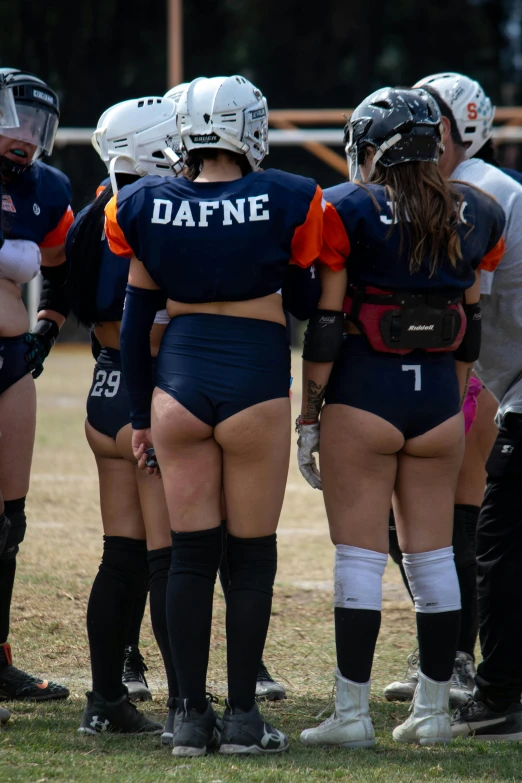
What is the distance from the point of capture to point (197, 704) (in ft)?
10.7

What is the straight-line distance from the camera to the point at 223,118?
3223mm

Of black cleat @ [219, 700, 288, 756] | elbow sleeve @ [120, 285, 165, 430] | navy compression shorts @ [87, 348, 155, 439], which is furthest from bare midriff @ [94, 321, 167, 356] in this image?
black cleat @ [219, 700, 288, 756]

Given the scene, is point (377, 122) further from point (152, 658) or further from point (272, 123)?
point (272, 123)

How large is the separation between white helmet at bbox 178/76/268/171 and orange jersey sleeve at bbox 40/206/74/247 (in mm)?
1136

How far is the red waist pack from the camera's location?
3.34 meters

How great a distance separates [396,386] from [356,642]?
0.83 m

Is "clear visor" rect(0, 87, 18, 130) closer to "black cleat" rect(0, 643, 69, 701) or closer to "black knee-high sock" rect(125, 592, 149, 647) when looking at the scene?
"black knee-high sock" rect(125, 592, 149, 647)

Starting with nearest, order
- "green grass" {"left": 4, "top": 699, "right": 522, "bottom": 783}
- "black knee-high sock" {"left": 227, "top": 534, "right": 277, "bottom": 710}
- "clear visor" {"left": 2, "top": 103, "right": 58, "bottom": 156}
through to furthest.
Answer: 1. "green grass" {"left": 4, "top": 699, "right": 522, "bottom": 783}
2. "black knee-high sock" {"left": 227, "top": 534, "right": 277, "bottom": 710}
3. "clear visor" {"left": 2, "top": 103, "right": 58, "bottom": 156}

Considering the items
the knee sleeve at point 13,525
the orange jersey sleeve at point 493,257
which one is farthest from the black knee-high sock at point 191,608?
the orange jersey sleeve at point 493,257

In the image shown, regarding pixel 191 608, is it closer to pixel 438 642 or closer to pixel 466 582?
pixel 438 642

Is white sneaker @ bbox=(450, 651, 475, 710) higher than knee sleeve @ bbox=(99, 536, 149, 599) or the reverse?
the reverse

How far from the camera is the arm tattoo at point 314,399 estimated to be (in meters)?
3.42

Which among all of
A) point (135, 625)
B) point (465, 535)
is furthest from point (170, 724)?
point (465, 535)

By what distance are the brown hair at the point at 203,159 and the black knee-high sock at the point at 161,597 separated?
124 cm
